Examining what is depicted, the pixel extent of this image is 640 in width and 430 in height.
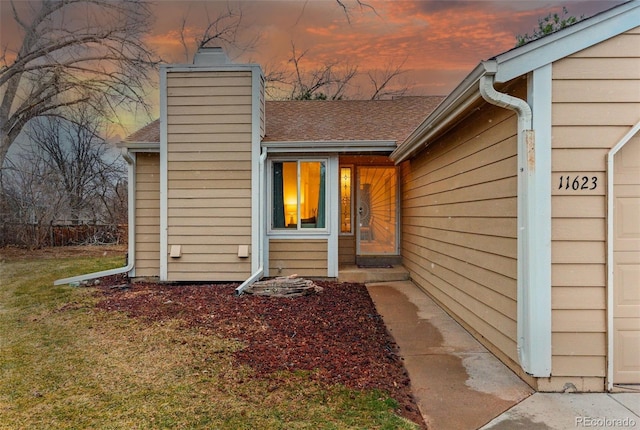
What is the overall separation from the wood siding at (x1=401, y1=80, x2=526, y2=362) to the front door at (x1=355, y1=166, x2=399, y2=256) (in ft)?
6.60

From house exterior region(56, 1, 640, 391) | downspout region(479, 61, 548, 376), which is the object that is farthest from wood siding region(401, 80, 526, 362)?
downspout region(479, 61, 548, 376)

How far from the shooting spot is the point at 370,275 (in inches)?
292

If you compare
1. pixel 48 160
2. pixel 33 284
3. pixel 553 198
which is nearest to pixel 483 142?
pixel 553 198

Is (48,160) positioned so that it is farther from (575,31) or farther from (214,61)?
(575,31)

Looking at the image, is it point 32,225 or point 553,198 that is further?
point 32,225

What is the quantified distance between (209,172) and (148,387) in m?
4.75

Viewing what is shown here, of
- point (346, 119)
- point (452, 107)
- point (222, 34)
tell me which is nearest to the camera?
point (452, 107)

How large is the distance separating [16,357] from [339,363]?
3.06 meters

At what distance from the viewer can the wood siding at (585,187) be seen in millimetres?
2846

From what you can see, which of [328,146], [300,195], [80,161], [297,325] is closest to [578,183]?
[297,325]

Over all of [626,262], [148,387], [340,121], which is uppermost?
[340,121]

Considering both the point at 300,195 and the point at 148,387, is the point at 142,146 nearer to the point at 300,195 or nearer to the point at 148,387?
the point at 300,195

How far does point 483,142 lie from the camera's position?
153 inches

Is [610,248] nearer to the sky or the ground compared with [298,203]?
nearer to the ground
